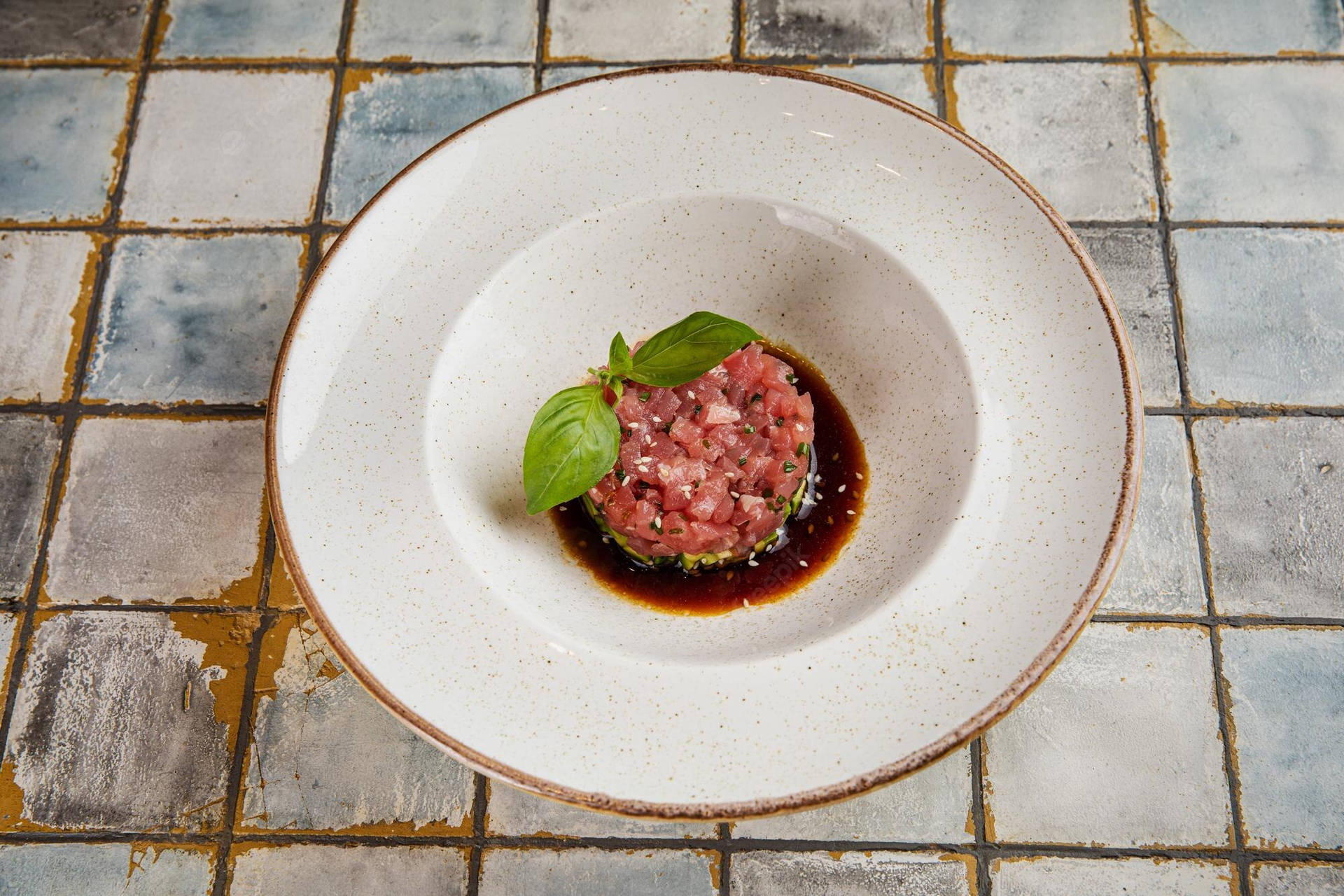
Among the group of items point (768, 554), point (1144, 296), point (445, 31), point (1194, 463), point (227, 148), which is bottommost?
point (768, 554)

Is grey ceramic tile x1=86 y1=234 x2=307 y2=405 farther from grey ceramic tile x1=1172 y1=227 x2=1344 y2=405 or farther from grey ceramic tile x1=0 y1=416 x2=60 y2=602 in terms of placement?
grey ceramic tile x1=1172 y1=227 x2=1344 y2=405

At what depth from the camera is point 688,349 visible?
1871 mm

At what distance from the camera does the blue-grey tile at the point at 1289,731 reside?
7.13ft

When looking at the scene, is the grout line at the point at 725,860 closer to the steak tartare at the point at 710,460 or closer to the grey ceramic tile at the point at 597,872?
the grey ceramic tile at the point at 597,872

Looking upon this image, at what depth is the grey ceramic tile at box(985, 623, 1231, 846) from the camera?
2174mm

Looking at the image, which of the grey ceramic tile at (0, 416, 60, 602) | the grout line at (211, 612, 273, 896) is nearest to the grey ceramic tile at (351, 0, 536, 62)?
the grey ceramic tile at (0, 416, 60, 602)

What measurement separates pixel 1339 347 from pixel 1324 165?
52cm

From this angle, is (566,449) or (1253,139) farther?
(1253,139)

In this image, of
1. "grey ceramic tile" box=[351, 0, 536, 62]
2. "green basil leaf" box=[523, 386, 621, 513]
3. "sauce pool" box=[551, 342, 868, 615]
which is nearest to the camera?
"green basil leaf" box=[523, 386, 621, 513]

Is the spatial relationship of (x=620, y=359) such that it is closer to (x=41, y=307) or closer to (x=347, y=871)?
(x=347, y=871)

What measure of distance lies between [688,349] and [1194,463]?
4.51 feet

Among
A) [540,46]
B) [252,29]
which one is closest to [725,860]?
[540,46]

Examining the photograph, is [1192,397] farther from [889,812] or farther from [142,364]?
[142,364]

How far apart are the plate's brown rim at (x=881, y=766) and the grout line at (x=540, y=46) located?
46.5 inches
